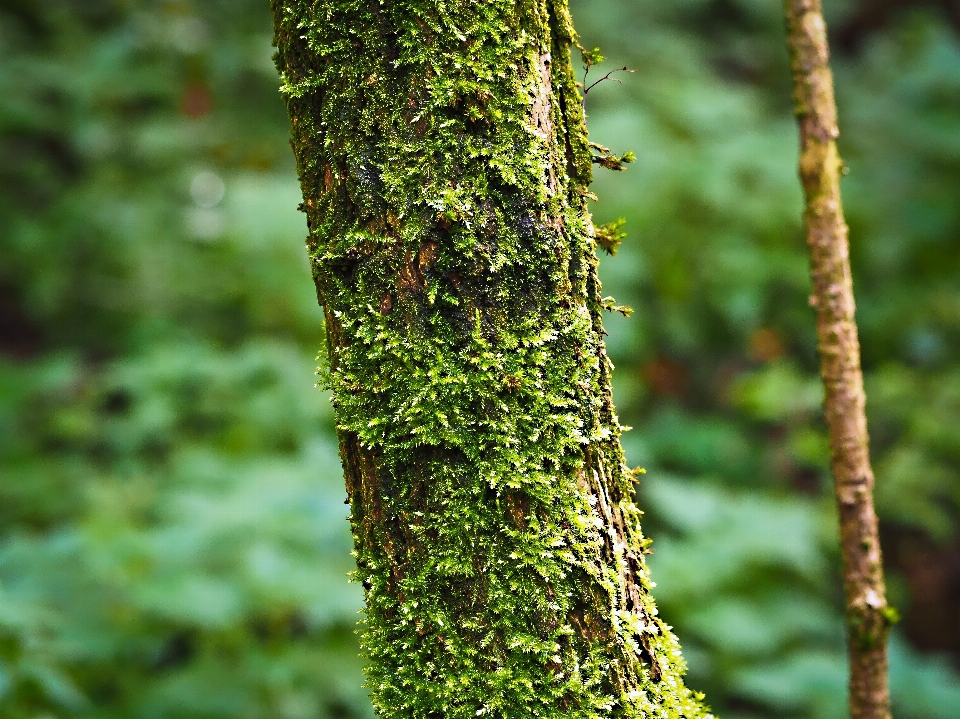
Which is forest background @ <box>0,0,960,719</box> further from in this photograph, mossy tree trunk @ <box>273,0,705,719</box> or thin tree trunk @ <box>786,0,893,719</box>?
thin tree trunk @ <box>786,0,893,719</box>

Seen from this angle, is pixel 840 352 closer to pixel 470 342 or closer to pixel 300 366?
pixel 470 342

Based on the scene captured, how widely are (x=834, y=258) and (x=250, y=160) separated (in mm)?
4815

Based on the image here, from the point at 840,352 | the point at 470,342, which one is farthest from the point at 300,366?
the point at 470,342

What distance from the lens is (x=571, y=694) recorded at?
2.84 feet

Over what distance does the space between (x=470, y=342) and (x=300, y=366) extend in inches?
130

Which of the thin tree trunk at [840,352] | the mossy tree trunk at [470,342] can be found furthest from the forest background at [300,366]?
the thin tree trunk at [840,352]

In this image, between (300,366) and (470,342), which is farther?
(300,366)

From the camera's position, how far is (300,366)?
404cm

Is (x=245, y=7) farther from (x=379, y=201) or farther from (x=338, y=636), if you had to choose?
(x=379, y=201)

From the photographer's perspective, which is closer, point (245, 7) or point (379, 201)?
point (379, 201)

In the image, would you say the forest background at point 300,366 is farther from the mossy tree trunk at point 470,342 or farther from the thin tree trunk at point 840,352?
the thin tree trunk at point 840,352

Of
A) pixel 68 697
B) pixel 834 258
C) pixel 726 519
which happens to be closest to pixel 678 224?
pixel 726 519

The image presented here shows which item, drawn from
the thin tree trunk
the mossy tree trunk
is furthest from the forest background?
the thin tree trunk

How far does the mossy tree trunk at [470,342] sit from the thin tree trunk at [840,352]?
62 centimetres
